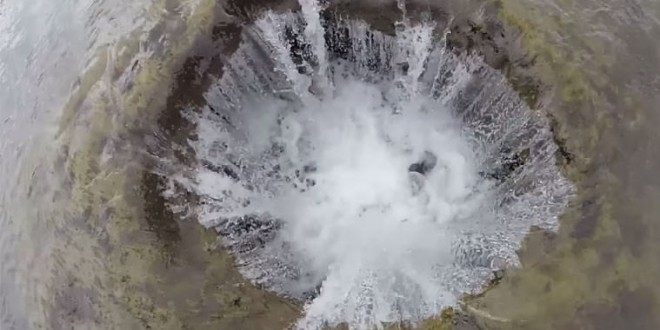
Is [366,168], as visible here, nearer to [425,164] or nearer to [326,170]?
[326,170]

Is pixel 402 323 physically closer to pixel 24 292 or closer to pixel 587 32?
pixel 587 32

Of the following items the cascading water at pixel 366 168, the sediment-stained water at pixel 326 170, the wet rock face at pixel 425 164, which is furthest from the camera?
the wet rock face at pixel 425 164

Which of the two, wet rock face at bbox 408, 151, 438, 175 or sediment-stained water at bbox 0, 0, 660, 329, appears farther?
wet rock face at bbox 408, 151, 438, 175

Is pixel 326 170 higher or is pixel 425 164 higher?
pixel 425 164

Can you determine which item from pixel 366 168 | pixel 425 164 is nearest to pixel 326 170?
pixel 366 168

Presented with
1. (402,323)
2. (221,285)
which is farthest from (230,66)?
(402,323)
